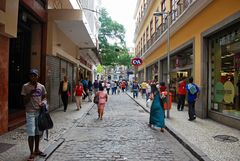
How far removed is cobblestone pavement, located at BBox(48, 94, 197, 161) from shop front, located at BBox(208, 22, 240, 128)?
2.67m

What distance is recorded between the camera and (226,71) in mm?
10383

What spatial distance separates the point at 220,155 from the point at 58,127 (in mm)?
5324

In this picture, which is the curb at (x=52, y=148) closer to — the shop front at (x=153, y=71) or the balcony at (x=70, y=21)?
the balcony at (x=70, y=21)

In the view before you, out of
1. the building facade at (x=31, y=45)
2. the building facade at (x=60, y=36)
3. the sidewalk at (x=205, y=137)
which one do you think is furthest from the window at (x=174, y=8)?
the sidewalk at (x=205, y=137)

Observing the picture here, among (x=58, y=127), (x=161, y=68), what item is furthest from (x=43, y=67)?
(x=161, y=68)

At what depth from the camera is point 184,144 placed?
716 cm

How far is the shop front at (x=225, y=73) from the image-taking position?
958 cm

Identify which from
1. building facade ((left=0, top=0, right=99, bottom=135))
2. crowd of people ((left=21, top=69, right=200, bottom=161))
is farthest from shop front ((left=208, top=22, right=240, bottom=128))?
building facade ((left=0, top=0, right=99, bottom=135))

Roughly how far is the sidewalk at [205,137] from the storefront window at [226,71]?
2.47 ft

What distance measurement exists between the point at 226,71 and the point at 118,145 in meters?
5.43

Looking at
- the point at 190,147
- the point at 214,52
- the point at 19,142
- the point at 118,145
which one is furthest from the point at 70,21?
the point at 190,147

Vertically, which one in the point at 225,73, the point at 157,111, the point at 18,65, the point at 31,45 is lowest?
the point at 157,111

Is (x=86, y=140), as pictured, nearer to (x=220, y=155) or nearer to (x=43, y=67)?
(x=220, y=155)

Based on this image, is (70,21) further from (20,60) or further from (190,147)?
(190,147)
